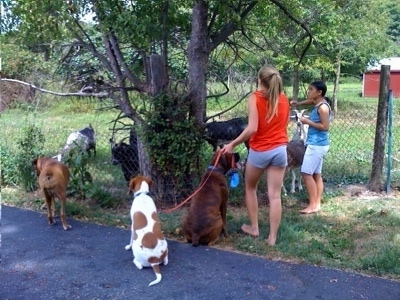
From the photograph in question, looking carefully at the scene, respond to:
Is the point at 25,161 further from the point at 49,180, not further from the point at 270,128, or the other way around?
the point at 270,128

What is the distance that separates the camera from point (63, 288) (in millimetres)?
4465

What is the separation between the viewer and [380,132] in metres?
7.45

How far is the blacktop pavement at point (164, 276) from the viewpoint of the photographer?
14.1 feet

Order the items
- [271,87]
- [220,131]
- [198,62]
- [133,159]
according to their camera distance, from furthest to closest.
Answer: [133,159], [220,131], [198,62], [271,87]

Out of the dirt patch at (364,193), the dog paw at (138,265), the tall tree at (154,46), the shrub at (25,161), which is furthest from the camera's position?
the shrub at (25,161)

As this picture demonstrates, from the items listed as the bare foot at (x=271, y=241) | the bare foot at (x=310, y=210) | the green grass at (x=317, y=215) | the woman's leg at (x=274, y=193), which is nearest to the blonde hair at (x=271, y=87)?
the woman's leg at (x=274, y=193)

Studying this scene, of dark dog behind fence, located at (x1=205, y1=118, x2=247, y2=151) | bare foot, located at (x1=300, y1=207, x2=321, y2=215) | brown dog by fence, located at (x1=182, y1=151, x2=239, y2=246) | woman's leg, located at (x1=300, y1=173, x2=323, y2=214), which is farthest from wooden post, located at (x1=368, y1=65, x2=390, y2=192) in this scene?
brown dog by fence, located at (x1=182, y1=151, x2=239, y2=246)

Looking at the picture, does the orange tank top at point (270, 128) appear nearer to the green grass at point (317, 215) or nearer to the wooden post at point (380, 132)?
the green grass at point (317, 215)

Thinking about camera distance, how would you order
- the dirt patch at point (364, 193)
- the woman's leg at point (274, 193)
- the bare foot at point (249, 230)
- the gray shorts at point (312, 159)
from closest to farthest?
1. the woman's leg at point (274, 193)
2. the bare foot at point (249, 230)
3. the gray shorts at point (312, 159)
4. the dirt patch at point (364, 193)

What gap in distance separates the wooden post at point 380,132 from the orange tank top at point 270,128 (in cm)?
276

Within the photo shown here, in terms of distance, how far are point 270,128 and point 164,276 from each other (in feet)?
6.04

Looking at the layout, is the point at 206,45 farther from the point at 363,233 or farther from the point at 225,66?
the point at 363,233

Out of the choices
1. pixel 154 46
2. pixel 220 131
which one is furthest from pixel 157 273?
pixel 154 46

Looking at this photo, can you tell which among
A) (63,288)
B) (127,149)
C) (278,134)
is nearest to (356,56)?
(127,149)
